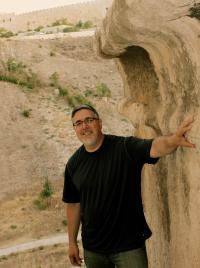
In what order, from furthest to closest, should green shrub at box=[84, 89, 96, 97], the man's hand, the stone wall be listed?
the stone wall → green shrub at box=[84, 89, 96, 97] → the man's hand

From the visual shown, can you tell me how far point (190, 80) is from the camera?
3.15m

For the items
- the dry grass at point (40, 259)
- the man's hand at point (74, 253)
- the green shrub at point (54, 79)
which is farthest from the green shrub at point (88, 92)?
the man's hand at point (74, 253)

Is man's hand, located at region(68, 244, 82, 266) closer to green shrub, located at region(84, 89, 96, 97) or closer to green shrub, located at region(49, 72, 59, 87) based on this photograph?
green shrub, located at region(84, 89, 96, 97)

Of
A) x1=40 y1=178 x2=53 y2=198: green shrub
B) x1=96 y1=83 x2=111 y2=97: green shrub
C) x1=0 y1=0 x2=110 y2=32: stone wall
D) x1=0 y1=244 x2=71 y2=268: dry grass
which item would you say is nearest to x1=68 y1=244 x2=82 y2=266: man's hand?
x1=0 y1=244 x2=71 y2=268: dry grass

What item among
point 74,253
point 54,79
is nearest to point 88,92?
point 54,79

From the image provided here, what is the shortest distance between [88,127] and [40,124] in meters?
18.0

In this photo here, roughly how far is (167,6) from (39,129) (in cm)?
1834

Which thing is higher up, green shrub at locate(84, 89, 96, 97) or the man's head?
the man's head

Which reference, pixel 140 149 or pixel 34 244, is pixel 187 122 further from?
pixel 34 244

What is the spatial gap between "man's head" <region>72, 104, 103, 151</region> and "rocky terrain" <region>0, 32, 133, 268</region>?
16.5ft

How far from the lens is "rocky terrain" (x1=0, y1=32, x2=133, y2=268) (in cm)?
1249

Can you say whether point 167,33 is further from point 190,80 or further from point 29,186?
point 29,186

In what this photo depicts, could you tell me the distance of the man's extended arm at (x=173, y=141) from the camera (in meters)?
2.99

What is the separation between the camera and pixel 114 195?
3283mm
